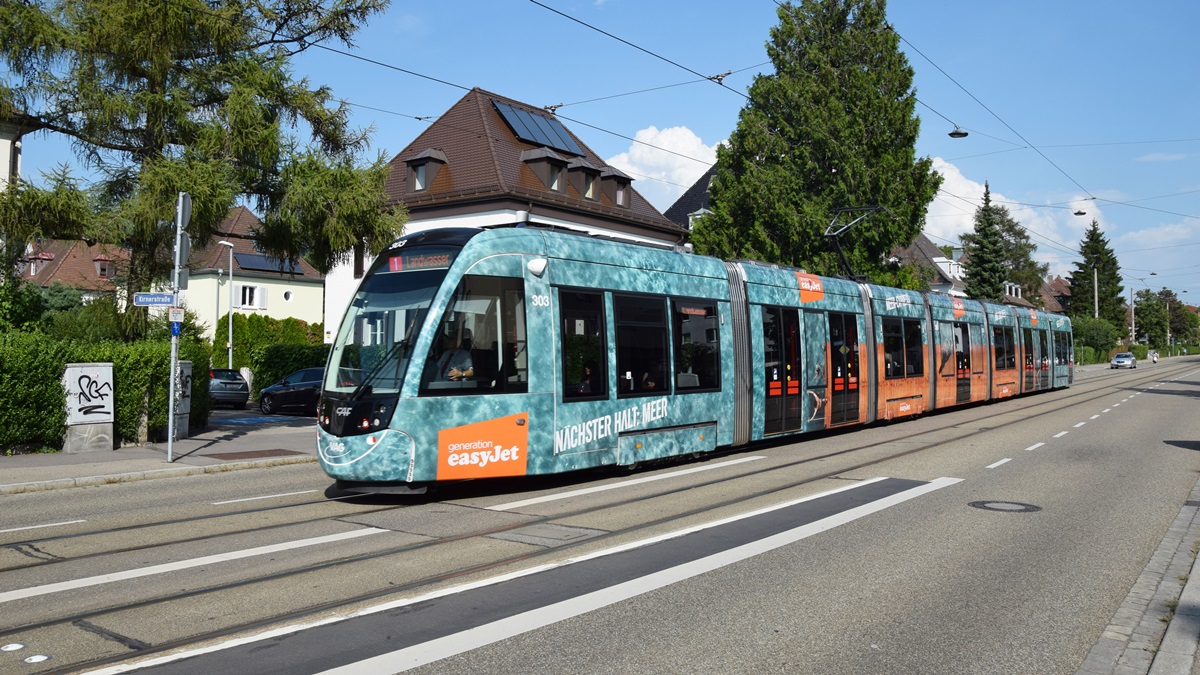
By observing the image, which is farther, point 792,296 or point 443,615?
point 792,296

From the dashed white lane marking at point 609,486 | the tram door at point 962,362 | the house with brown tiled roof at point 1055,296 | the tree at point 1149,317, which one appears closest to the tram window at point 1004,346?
the tram door at point 962,362

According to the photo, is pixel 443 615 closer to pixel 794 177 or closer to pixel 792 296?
pixel 792 296

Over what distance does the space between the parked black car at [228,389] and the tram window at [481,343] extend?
78.2 ft

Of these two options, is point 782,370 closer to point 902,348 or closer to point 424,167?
point 902,348

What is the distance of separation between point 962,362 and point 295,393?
62.5 ft

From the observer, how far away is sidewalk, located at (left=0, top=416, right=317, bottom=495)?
40.7 ft

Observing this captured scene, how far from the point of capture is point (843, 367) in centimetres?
1864

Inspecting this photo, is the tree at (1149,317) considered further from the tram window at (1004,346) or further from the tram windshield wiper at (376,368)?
the tram windshield wiper at (376,368)

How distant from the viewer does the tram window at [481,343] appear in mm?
10070

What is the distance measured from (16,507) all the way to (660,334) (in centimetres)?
812

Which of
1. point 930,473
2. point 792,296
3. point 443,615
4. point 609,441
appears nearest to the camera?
point 443,615

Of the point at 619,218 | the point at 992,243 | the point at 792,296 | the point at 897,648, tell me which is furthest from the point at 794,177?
the point at 992,243

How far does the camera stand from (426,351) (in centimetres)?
996

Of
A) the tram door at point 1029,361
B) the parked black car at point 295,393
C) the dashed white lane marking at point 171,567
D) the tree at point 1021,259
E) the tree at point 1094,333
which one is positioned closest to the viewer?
the dashed white lane marking at point 171,567
